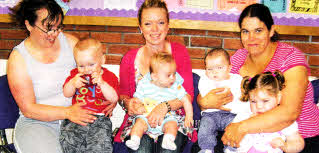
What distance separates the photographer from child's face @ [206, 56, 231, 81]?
2244mm

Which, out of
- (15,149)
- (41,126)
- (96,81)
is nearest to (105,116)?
(96,81)

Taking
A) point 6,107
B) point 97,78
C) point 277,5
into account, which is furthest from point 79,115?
point 277,5

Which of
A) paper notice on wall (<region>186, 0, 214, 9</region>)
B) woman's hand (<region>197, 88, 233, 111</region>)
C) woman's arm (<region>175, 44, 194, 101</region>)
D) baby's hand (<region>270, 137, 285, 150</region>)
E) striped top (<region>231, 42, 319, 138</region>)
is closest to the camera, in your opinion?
baby's hand (<region>270, 137, 285, 150</region>)

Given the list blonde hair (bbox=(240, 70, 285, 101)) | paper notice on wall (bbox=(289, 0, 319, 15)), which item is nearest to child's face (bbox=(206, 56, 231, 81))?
blonde hair (bbox=(240, 70, 285, 101))

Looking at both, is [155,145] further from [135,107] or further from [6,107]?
[6,107]

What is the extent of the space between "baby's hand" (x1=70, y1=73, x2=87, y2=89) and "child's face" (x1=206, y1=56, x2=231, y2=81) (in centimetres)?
103

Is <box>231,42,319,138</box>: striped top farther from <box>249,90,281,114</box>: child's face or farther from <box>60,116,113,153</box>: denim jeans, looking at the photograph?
<box>60,116,113,153</box>: denim jeans

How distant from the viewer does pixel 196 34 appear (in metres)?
3.13

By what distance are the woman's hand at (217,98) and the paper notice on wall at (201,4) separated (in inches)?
44.1

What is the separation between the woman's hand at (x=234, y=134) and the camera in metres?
2.05

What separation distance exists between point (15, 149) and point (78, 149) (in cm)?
57

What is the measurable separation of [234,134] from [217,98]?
34 cm

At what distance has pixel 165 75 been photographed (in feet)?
7.20

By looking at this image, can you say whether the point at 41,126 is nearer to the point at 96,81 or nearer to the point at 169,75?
the point at 96,81
